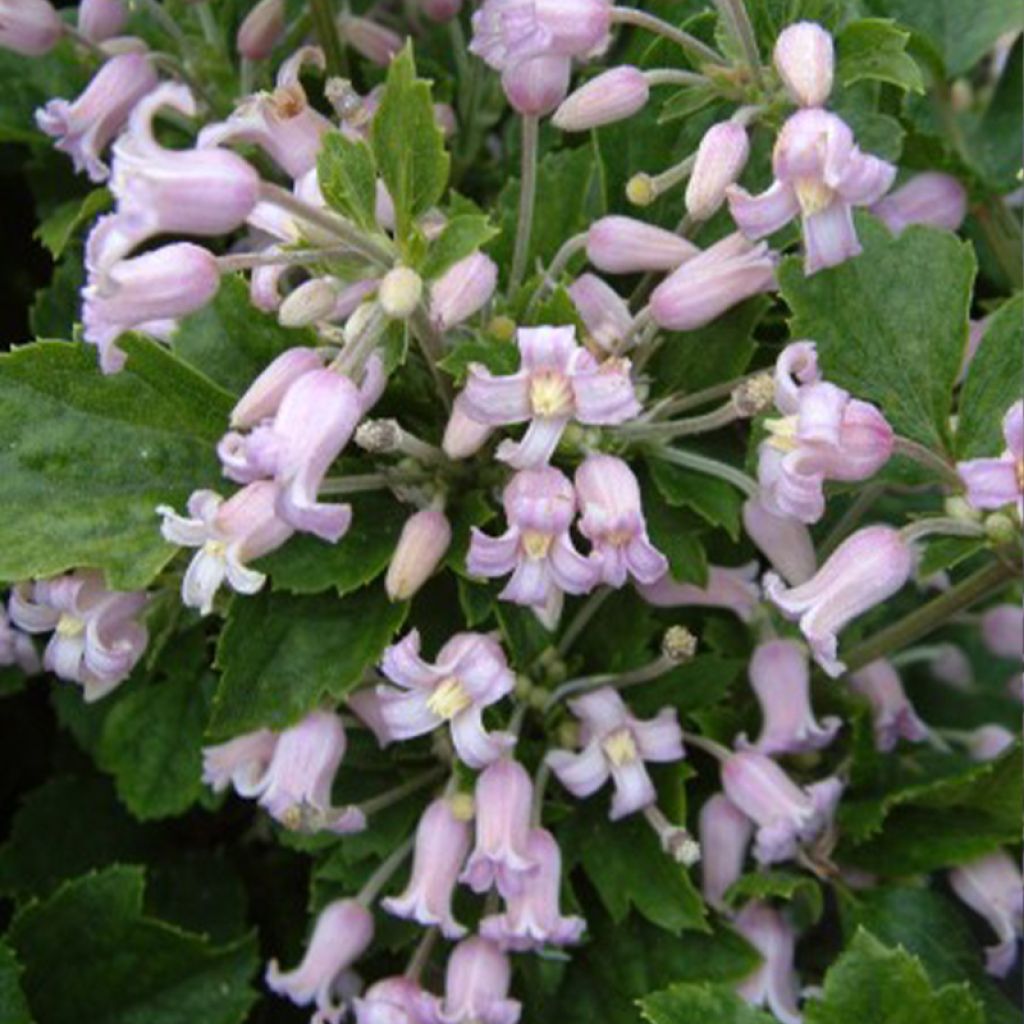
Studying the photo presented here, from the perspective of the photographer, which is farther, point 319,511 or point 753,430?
point 753,430

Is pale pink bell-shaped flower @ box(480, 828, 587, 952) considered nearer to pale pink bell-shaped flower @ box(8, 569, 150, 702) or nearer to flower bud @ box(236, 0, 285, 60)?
pale pink bell-shaped flower @ box(8, 569, 150, 702)

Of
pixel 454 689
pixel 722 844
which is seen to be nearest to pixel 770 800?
pixel 722 844

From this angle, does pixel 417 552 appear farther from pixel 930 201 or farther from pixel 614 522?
pixel 930 201

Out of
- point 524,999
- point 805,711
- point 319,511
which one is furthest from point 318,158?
point 524,999

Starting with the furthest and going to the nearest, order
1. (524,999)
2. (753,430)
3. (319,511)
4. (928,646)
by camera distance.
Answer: (928,646) < (524,999) < (753,430) < (319,511)

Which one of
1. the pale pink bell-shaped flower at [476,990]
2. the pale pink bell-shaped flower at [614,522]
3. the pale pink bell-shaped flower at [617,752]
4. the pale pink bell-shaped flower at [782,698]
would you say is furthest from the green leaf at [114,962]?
the pale pink bell-shaped flower at [614,522]

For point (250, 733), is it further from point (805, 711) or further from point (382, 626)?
point (805, 711)

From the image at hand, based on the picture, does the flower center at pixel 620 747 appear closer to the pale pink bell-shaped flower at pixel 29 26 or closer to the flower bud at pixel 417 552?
the flower bud at pixel 417 552
